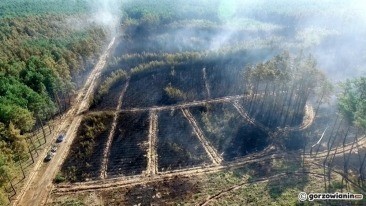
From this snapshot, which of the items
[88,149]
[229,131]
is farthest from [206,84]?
[88,149]

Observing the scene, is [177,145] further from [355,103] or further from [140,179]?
[355,103]

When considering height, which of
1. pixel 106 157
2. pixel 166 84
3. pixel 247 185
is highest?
pixel 166 84

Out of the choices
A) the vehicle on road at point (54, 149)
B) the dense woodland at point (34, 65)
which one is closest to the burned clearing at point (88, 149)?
the vehicle on road at point (54, 149)

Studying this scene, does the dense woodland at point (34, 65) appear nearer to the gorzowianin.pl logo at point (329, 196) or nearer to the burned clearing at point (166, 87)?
the burned clearing at point (166, 87)

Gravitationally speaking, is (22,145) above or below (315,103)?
above

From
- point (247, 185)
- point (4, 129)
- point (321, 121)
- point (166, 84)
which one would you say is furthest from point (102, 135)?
point (321, 121)

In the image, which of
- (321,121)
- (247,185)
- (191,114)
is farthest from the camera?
(191,114)

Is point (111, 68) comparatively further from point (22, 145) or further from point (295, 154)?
point (295, 154)
